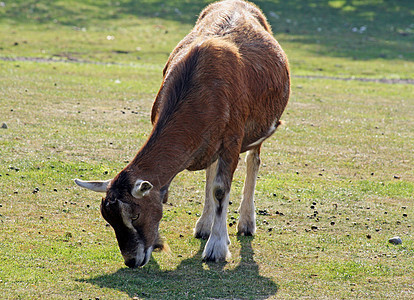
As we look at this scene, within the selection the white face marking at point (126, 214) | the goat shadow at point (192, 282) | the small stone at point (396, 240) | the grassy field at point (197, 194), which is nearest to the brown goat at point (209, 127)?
the white face marking at point (126, 214)

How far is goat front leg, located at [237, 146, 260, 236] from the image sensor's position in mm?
8398

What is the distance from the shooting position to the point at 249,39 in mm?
8391

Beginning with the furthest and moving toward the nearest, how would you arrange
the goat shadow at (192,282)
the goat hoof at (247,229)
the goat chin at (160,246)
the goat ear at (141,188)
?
the goat hoof at (247,229), the goat chin at (160,246), the goat shadow at (192,282), the goat ear at (141,188)

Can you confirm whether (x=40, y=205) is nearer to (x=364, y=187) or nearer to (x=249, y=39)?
(x=249, y=39)

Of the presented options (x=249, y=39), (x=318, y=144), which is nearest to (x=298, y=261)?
(x=249, y=39)

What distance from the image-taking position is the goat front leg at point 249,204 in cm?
840

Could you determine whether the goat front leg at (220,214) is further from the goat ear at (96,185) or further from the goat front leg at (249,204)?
the goat ear at (96,185)

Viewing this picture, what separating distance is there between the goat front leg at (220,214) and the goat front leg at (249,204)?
33.2 inches

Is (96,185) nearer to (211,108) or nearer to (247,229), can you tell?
(211,108)

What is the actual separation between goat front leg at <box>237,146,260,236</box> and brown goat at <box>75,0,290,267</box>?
0.04ft

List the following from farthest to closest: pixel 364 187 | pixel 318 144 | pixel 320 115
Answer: pixel 320 115, pixel 318 144, pixel 364 187

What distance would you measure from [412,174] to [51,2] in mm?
30518

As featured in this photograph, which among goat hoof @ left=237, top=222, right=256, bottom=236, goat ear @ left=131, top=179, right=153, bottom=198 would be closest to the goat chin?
goat ear @ left=131, top=179, right=153, bottom=198

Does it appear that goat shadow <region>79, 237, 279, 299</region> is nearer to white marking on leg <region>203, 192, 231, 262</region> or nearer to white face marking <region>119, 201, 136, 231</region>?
white marking on leg <region>203, 192, 231, 262</region>
